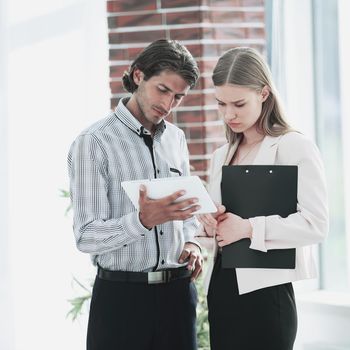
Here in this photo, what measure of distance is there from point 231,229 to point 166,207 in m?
0.21

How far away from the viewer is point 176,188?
2.30 m

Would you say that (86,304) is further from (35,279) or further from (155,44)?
(155,44)

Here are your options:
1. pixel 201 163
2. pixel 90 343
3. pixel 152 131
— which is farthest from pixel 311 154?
pixel 201 163

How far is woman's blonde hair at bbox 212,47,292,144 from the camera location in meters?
2.38

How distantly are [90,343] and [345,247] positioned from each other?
6.65 ft

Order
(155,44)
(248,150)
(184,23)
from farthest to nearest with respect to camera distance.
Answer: (184,23) → (155,44) → (248,150)

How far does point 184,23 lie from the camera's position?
3826 millimetres

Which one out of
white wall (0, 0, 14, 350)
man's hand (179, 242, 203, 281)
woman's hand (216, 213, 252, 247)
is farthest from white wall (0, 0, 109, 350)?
woman's hand (216, 213, 252, 247)

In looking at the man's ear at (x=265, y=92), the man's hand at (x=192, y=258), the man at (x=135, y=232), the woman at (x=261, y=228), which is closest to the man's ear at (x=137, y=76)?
the man at (x=135, y=232)

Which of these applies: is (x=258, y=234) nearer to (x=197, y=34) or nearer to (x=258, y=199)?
(x=258, y=199)

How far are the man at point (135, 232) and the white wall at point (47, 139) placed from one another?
1.46 metres

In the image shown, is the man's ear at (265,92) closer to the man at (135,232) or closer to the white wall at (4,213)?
the man at (135,232)

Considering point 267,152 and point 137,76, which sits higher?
point 137,76

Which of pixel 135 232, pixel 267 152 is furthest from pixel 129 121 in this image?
pixel 267 152
